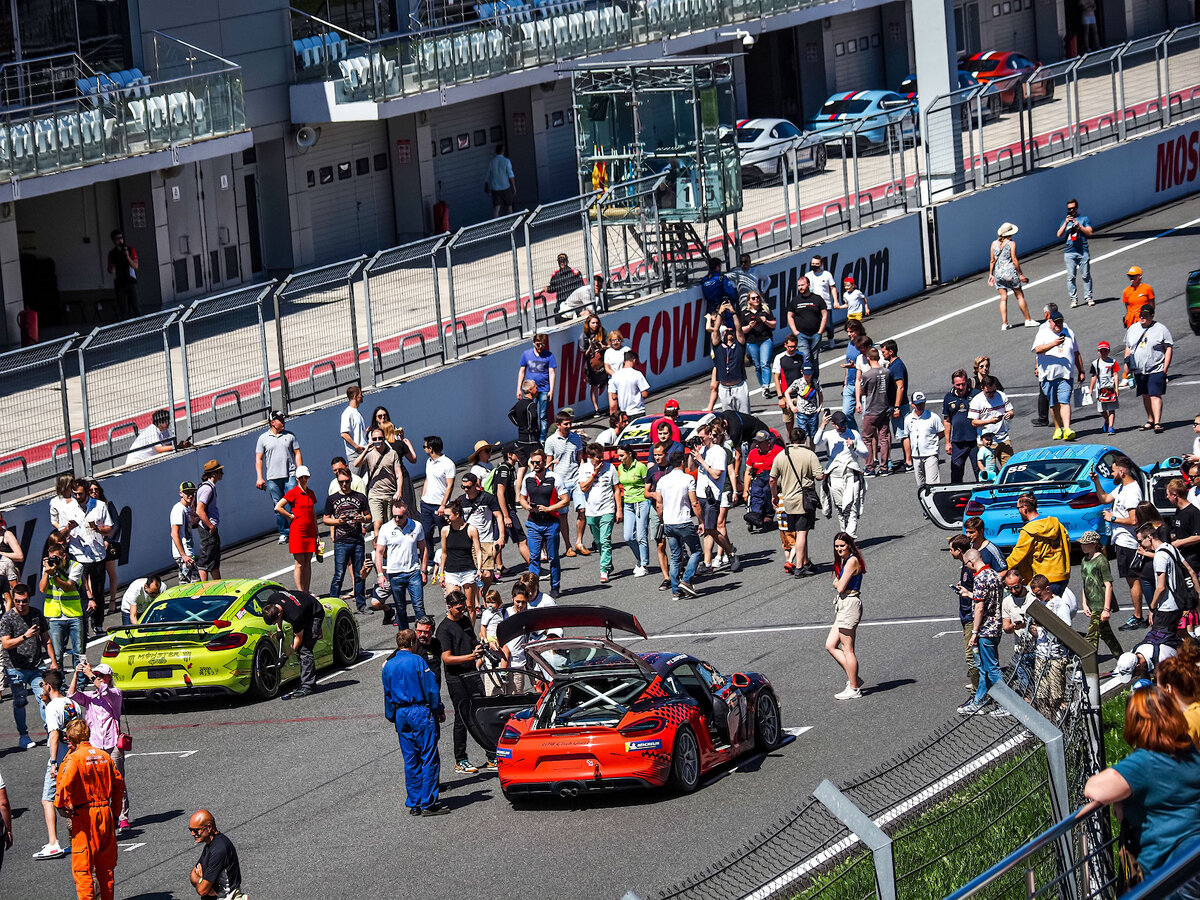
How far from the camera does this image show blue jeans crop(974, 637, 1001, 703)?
14742mm

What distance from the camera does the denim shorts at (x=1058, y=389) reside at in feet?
77.4

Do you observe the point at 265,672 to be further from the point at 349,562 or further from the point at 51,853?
the point at 51,853

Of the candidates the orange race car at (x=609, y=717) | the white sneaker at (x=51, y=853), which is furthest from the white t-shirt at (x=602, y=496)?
the white sneaker at (x=51, y=853)

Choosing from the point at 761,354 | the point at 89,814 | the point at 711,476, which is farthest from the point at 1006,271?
the point at 89,814

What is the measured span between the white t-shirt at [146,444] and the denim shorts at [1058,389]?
11.6m

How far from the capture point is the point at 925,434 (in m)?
21.7

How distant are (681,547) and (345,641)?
3.78 metres

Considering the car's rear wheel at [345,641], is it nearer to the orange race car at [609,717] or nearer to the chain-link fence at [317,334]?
the orange race car at [609,717]

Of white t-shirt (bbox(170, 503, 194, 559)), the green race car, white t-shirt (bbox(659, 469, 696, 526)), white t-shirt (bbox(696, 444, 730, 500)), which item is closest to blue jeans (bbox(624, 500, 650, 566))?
white t-shirt (bbox(696, 444, 730, 500))

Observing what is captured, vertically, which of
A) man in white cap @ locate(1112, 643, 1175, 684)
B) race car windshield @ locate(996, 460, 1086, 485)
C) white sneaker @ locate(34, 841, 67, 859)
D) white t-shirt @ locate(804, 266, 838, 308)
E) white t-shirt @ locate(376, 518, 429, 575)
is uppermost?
white t-shirt @ locate(804, 266, 838, 308)

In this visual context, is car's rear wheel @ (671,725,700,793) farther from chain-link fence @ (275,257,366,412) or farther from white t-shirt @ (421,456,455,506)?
chain-link fence @ (275,257,366,412)

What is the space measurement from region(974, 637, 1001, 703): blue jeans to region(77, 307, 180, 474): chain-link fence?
12418mm

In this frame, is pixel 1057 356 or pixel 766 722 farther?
pixel 1057 356

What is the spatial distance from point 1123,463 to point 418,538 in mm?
7300
